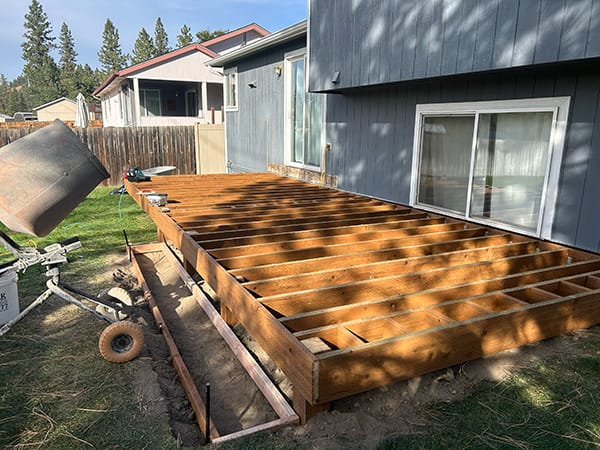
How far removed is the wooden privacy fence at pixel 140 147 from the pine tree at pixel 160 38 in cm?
6482

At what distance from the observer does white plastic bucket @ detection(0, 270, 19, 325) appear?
3941mm

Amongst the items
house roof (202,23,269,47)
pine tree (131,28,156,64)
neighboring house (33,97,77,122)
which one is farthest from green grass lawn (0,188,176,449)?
pine tree (131,28,156,64)

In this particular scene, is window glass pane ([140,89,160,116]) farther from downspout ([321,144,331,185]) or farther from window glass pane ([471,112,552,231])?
window glass pane ([471,112,552,231])

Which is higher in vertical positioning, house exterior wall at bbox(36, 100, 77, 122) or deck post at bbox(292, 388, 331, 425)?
house exterior wall at bbox(36, 100, 77, 122)

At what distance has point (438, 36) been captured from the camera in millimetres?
4805

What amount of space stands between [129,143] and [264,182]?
8.19m

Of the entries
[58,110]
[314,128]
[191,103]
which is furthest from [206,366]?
[58,110]

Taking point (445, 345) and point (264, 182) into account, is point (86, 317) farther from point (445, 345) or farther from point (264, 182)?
point (264, 182)

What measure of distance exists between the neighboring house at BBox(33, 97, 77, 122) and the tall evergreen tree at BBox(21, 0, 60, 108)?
21422 millimetres

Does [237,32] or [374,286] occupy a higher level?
[237,32]

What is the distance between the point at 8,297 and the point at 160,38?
3106 inches

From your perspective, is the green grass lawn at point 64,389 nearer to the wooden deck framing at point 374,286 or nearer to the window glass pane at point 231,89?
the wooden deck framing at point 374,286

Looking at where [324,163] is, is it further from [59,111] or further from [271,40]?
[59,111]

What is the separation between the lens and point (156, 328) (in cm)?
456
